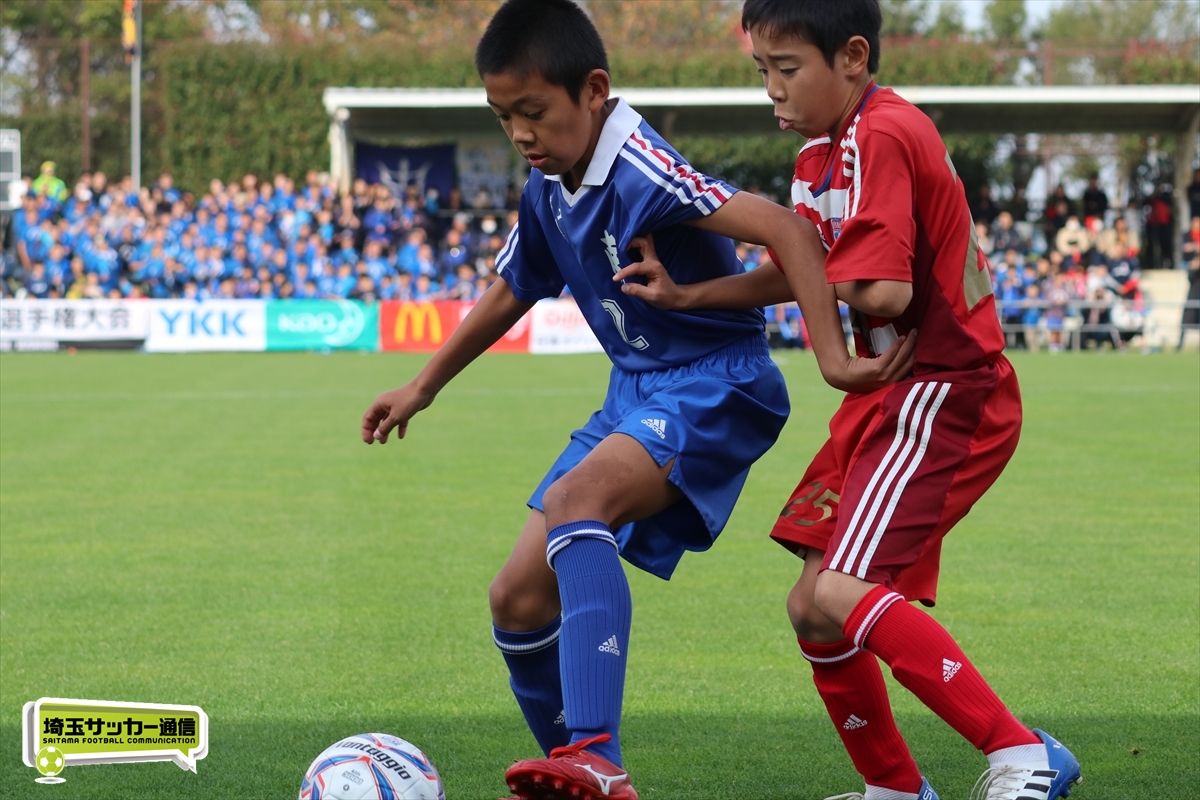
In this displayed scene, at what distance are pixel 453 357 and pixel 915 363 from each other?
1303 millimetres

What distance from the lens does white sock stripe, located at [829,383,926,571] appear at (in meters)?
3.00

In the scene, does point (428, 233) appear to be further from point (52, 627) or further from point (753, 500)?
point (52, 627)

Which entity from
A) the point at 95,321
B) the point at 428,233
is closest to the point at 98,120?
the point at 428,233

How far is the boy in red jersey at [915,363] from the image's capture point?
9.65 feet

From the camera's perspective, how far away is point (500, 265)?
373 cm

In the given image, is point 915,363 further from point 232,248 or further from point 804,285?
point 232,248

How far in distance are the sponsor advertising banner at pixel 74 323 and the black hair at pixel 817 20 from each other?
22.1 meters

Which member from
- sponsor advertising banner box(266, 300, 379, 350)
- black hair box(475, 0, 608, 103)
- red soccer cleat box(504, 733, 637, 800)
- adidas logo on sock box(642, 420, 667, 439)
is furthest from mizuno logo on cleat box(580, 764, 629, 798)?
sponsor advertising banner box(266, 300, 379, 350)

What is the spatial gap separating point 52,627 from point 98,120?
41.3 meters

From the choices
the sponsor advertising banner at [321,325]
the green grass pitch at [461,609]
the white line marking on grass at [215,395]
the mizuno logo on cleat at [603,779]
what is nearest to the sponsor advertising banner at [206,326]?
the sponsor advertising banner at [321,325]

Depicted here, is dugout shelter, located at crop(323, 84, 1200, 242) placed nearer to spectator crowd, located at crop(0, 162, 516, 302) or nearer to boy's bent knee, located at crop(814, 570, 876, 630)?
spectator crowd, located at crop(0, 162, 516, 302)

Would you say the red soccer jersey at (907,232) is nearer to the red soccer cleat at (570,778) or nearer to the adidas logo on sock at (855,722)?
the adidas logo on sock at (855,722)

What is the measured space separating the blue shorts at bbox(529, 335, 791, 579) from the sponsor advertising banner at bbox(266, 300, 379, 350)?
20957 mm

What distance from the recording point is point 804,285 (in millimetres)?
3152
